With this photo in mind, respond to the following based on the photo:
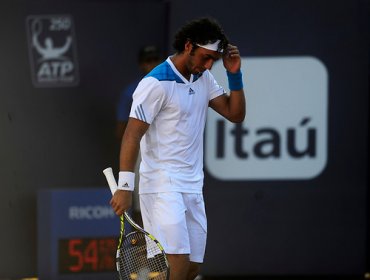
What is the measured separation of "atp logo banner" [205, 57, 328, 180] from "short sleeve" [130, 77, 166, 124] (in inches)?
103

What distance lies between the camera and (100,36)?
27.3 feet

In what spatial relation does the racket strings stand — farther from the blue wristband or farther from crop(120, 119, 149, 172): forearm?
the blue wristband

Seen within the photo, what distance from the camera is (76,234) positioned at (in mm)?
8109

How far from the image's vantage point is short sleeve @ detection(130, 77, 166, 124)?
214 inches

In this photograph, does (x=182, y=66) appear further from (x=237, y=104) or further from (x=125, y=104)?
(x=125, y=104)

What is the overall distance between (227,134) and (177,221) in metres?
2.68

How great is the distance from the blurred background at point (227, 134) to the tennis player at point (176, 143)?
240cm

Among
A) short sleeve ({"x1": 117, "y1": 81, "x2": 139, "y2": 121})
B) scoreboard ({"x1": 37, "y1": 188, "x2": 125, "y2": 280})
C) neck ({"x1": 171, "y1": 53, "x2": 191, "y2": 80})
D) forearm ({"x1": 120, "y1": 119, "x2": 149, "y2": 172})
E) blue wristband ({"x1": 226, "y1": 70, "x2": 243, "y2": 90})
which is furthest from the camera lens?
short sleeve ({"x1": 117, "y1": 81, "x2": 139, "y2": 121})

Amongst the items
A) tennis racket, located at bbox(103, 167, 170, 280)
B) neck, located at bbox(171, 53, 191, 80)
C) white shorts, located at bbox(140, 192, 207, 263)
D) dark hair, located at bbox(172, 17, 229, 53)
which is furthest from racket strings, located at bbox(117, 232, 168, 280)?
dark hair, located at bbox(172, 17, 229, 53)

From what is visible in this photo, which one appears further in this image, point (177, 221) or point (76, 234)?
point (76, 234)

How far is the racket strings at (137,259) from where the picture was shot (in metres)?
5.46

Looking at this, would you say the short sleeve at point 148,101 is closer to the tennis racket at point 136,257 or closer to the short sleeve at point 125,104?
the tennis racket at point 136,257

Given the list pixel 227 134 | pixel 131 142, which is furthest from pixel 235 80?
pixel 227 134

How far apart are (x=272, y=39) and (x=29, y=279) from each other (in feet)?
8.32
